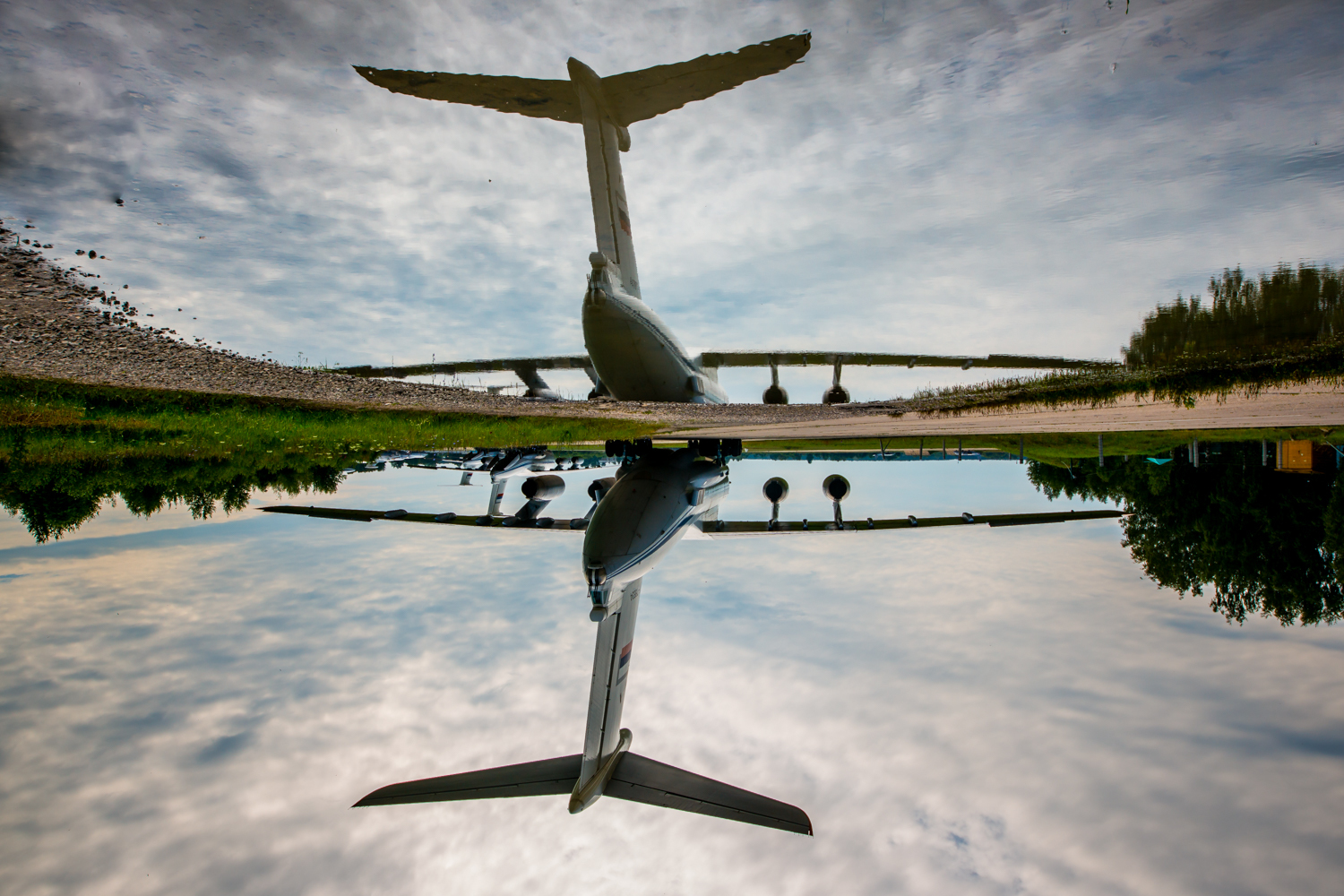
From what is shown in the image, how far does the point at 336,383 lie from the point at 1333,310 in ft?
56.2

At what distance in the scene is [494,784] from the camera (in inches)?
151

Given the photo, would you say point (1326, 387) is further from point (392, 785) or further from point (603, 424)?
point (392, 785)

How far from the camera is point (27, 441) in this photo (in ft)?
13.7

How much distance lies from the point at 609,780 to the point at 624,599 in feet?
4.57

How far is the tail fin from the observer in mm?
3363

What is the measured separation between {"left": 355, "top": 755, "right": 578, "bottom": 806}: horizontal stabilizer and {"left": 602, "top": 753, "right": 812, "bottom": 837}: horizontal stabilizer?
0.38m

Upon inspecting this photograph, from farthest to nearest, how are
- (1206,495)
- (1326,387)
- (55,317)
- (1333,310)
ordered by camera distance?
1. (55,317)
2. (1333,310)
3. (1326,387)
4. (1206,495)

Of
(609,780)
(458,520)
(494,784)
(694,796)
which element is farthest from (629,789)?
(458,520)

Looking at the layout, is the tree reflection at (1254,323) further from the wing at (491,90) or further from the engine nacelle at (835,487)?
the wing at (491,90)

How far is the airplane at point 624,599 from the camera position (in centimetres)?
362

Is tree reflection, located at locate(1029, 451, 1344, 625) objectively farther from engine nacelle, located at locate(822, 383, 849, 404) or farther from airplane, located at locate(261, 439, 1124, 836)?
engine nacelle, located at locate(822, 383, 849, 404)

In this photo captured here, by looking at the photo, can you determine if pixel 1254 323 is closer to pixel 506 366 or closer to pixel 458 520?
pixel 458 520

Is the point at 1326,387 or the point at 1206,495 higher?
the point at 1326,387

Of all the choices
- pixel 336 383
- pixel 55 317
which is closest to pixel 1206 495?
pixel 336 383
